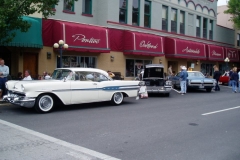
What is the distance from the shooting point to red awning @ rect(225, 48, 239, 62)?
30391 millimetres

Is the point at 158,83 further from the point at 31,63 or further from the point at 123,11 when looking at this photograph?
the point at 123,11

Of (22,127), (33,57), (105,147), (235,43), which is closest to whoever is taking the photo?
(105,147)

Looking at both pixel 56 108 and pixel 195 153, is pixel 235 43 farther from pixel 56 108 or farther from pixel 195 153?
pixel 195 153

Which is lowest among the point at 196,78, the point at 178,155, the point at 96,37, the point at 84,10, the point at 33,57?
the point at 178,155

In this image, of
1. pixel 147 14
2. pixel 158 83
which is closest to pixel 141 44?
pixel 147 14

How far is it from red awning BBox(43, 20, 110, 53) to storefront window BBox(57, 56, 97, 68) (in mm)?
1398

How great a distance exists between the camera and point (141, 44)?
2058 centimetres

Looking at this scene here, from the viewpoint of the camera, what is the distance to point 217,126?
784cm

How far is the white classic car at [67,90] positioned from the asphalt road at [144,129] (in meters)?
0.44

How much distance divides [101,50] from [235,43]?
23.1m

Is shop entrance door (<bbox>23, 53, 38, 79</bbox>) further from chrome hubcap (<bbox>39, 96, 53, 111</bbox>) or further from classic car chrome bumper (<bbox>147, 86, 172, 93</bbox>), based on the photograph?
chrome hubcap (<bbox>39, 96, 53, 111</bbox>)

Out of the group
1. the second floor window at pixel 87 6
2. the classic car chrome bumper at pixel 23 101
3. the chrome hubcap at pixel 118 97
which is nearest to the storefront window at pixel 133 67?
the second floor window at pixel 87 6

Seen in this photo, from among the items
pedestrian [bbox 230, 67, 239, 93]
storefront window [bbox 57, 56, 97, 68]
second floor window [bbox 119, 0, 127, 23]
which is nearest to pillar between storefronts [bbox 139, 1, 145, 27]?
second floor window [bbox 119, 0, 127, 23]

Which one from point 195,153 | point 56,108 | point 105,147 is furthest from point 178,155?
point 56,108
